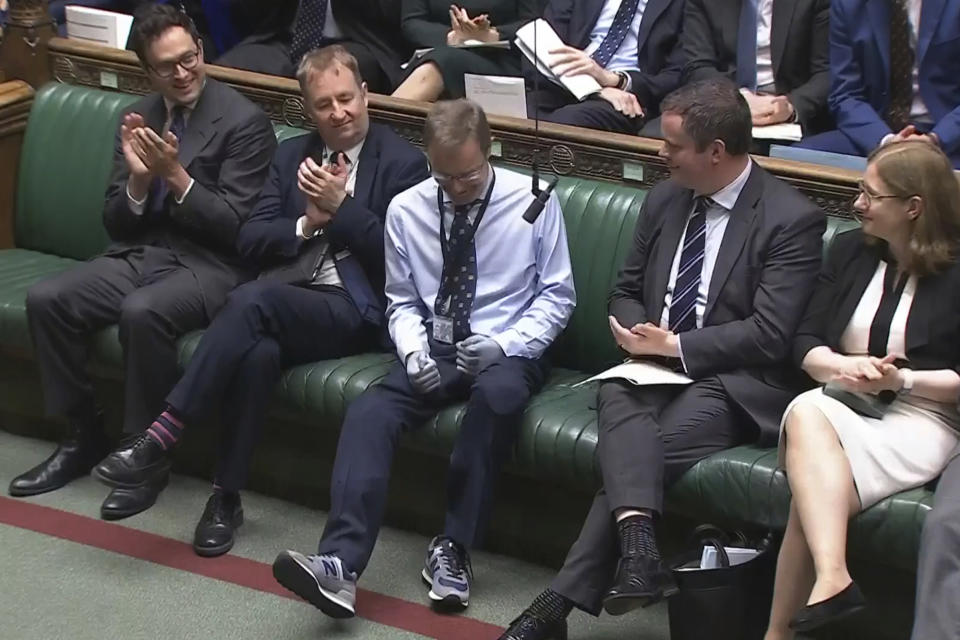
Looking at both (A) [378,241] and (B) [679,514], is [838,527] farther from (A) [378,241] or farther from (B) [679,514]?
(A) [378,241]

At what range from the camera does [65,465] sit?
388cm

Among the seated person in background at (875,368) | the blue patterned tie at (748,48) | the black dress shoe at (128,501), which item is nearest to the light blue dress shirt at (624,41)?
the blue patterned tie at (748,48)

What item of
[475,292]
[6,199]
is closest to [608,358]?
[475,292]

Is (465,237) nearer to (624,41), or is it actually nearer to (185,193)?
(185,193)

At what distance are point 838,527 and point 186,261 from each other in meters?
1.93

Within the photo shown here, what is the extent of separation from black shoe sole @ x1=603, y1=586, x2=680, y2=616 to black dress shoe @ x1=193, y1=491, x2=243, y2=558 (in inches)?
42.3

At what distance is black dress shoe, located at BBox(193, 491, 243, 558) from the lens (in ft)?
11.5

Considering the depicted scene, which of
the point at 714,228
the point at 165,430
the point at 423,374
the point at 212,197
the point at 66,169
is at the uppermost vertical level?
the point at 714,228

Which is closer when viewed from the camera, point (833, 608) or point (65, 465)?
point (833, 608)

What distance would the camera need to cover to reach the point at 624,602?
2.84 meters

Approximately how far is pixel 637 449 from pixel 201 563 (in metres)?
1.13

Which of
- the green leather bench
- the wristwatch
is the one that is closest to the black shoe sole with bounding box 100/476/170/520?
the green leather bench

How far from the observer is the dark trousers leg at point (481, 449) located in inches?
126

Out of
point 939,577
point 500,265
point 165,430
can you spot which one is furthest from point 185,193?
point 939,577
